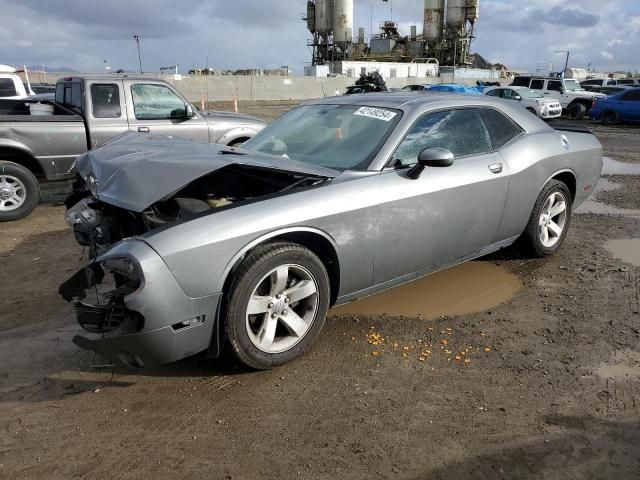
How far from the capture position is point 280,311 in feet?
10.3

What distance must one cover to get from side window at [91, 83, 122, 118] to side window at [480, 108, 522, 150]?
5.32 meters

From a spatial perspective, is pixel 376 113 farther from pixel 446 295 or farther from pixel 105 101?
pixel 105 101

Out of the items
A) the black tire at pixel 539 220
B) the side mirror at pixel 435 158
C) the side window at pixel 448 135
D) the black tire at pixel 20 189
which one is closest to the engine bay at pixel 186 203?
the side mirror at pixel 435 158

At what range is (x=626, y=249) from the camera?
5504mm

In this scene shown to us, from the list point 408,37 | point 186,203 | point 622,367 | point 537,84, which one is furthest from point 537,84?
point 408,37

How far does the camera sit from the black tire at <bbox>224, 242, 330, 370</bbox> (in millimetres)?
2889

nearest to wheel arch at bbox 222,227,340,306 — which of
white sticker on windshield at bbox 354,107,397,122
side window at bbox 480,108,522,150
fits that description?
white sticker on windshield at bbox 354,107,397,122

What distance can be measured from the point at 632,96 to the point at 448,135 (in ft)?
65.9

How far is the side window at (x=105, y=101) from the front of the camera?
736cm

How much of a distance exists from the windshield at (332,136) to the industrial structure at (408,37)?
6240 cm

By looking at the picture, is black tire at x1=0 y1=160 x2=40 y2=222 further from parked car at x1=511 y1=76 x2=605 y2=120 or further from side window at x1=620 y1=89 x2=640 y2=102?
parked car at x1=511 y1=76 x2=605 y2=120

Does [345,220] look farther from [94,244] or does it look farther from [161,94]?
[161,94]

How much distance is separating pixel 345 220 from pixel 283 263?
512 mm

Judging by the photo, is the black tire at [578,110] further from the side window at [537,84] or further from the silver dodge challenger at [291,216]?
the silver dodge challenger at [291,216]
